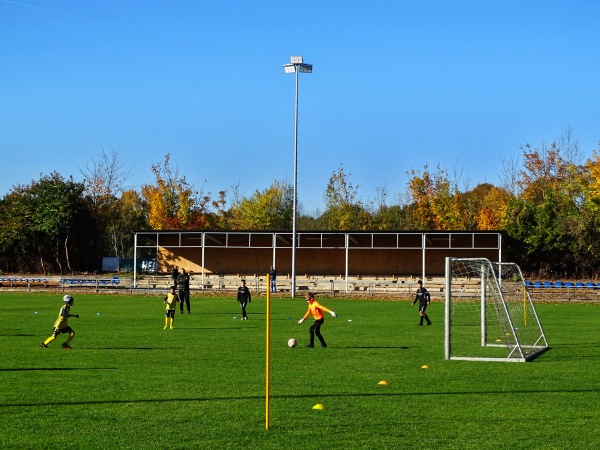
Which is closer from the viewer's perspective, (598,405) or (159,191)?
(598,405)

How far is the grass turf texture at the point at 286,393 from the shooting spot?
36.2ft

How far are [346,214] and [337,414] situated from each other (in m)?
77.6

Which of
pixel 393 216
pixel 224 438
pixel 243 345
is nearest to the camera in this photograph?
pixel 224 438

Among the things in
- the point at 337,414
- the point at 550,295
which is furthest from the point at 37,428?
the point at 550,295

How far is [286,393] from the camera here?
47.5ft

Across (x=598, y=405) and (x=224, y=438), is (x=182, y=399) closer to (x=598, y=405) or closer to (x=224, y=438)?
(x=224, y=438)

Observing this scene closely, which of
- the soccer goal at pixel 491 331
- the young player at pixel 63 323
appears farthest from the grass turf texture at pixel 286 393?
the soccer goal at pixel 491 331

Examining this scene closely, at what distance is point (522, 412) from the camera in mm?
12891

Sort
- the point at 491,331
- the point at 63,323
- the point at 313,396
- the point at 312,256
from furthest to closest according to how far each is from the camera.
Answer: the point at 312,256 < the point at 491,331 < the point at 63,323 < the point at 313,396

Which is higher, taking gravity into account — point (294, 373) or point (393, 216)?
point (393, 216)

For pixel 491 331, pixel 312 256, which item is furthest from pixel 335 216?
pixel 491 331

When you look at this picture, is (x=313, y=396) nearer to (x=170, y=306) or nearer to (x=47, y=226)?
(x=170, y=306)

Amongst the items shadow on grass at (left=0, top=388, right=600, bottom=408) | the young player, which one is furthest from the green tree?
shadow on grass at (left=0, top=388, right=600, bottom=408)

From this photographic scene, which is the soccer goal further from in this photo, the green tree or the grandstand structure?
the green tree
